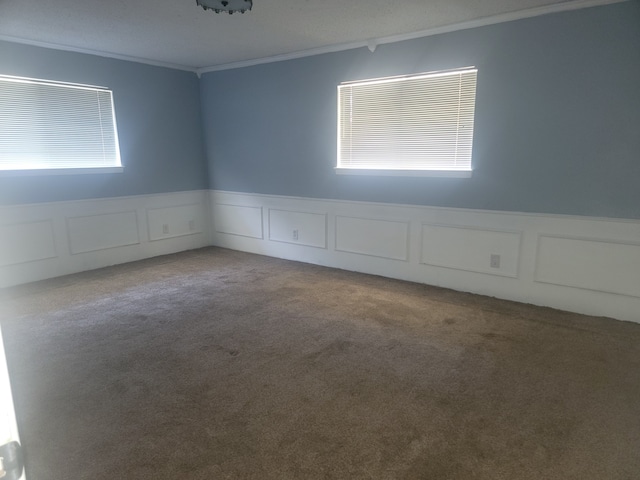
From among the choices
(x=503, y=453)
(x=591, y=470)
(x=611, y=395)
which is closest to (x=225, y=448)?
(x=503, y=453)

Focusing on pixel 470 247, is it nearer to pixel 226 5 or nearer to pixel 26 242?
pixel 226 5

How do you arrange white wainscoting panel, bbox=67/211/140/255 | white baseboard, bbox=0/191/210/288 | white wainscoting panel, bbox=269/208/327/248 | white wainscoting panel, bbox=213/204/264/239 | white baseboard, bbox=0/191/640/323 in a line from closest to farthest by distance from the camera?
white baseboard, bbox=0/191/640/323, white baseboard, bbox=0/191/210/288, white wainscoting panel, bbox=67/211/140/255, white wainscoting panel, bbox=269/208/327/248, white wainscoting panel, bbox=213/204/264/239

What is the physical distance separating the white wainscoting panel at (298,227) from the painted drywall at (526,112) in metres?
0.35

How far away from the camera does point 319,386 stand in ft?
7.70

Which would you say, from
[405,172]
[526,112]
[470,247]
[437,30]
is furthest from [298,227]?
[526,112]

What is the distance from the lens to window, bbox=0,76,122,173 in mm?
4004

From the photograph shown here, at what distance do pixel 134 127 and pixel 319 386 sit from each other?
4014 mm

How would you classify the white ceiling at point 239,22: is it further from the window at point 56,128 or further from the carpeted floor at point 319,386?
the carpeted floor at point 319,386

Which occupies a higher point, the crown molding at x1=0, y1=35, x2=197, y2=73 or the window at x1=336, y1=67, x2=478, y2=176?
the crown molding at x1=0, y1=35, x2=197, y2=73

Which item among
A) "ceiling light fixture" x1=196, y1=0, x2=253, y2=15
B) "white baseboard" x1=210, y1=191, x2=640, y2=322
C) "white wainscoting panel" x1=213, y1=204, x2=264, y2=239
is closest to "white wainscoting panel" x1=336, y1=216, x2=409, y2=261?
"white baseboard" x1=210, y1=191, x2=640, y2=322

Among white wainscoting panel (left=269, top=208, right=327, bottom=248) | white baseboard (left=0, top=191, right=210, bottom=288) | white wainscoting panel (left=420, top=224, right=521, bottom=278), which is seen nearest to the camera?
white wainscoting panel (left=420, top=224, right=521, bottom=278)

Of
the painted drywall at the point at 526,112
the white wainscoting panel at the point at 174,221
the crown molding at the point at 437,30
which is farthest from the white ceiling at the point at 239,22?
the white wainscoting panel at the point at 174,221

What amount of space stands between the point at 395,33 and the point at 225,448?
143 inches

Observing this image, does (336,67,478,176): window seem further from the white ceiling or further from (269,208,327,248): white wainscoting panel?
(269,208,327,248): white wainscoting panel
